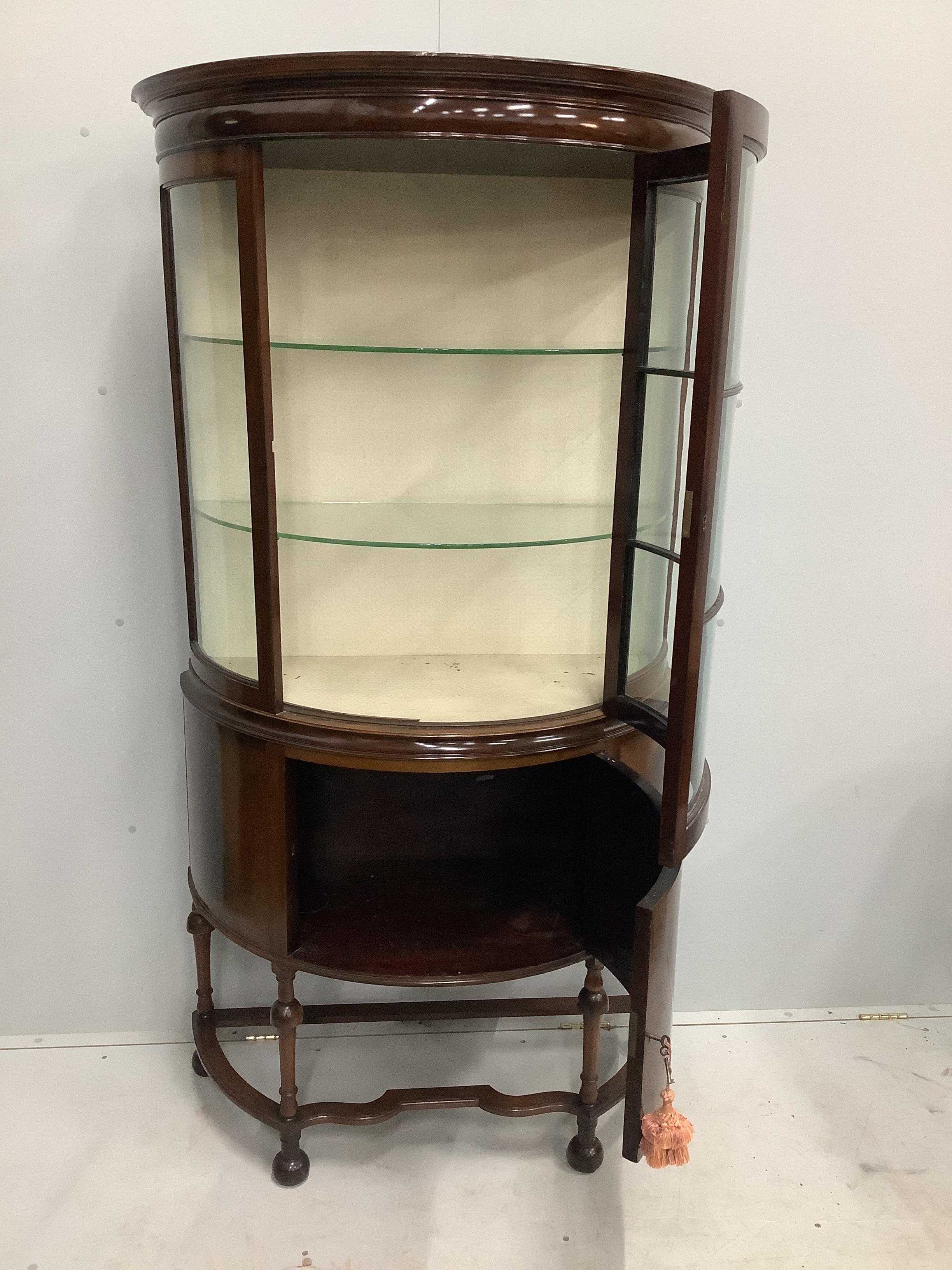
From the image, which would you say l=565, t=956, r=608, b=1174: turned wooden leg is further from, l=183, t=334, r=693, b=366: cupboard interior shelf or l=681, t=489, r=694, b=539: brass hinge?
l=183, t=334, r=693, b=366: cupboard interior shelf

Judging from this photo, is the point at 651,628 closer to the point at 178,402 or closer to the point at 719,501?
the point at 719,501

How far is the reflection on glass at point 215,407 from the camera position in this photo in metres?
1.35

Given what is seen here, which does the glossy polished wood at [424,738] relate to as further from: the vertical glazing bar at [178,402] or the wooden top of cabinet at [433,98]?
the wooden top of cabinet at [433,98]

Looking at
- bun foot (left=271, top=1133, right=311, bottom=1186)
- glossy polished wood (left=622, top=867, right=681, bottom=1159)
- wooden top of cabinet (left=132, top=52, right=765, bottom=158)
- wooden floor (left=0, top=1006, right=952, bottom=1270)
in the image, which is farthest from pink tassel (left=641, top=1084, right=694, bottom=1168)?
wooden top of cabinet (left=132, top=52, right=765, bottom=158)

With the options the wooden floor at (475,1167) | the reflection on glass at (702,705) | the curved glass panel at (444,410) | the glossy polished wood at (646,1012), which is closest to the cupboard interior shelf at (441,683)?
the curved glass panel at (444,410)

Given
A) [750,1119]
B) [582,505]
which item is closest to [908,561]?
[582,505]

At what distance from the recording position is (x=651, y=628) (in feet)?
4.93

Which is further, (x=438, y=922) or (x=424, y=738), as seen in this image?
(x=438, y=922)

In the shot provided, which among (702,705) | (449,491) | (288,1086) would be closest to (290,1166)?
(288,1086)

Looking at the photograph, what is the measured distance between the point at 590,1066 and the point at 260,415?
110cm

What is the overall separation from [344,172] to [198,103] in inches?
10.0

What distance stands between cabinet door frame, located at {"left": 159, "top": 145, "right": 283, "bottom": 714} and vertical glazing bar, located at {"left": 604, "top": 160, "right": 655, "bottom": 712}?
1.48 feet

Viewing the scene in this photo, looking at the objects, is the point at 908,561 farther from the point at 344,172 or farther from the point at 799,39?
the point at 344,172

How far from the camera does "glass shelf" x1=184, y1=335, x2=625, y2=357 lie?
1346 millimetres
